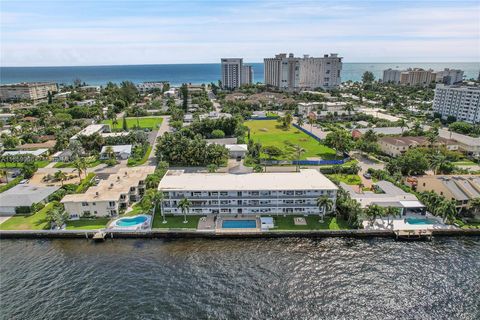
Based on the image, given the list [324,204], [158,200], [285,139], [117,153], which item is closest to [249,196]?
[324,204]

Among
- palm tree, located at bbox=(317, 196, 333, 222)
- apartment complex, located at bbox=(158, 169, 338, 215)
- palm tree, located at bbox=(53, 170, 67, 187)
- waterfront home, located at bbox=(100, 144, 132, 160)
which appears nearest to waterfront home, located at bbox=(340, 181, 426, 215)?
palm tree, located at bbox=(317, 196, 333, 222)

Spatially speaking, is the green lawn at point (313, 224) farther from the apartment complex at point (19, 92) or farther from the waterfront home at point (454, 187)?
the apartment complex at point (19, 92)

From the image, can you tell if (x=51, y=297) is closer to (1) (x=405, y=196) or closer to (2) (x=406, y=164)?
(1) (x=405, y=196)

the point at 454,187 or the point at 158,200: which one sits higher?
the point at 454,187

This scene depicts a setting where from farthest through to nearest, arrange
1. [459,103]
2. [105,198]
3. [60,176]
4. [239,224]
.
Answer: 1. [459,103]
2. [60,176]
3. [105,198]
4. [239,224]

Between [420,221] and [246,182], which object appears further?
[246,182]

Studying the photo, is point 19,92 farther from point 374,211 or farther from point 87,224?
point 374,211

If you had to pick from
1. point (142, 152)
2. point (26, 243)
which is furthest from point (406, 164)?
point (26, 243)
